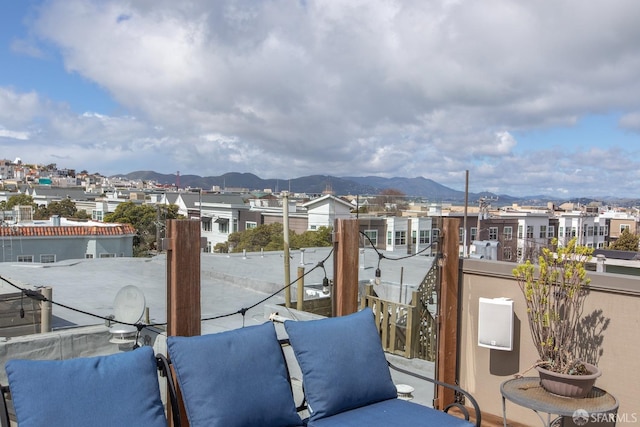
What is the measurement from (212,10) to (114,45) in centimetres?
442

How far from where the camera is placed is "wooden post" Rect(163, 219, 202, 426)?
2.58 metres

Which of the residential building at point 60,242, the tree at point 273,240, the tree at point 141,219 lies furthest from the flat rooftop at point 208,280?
the tree at point 141,219

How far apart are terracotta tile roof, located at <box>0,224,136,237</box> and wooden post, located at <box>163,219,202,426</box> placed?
17.0 m

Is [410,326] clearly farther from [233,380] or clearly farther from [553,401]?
[233,380]

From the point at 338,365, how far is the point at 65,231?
59.9 feet

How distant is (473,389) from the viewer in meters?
3.71

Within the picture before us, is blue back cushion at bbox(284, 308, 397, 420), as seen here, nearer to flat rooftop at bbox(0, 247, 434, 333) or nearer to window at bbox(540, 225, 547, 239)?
flat rooftop at bbox(0, 247, 434, 333)

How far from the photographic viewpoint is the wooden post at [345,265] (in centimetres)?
349

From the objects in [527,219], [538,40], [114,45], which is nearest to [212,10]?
[114,45]

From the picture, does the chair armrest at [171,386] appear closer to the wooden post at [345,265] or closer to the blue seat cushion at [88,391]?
the blue seat cushion at [88,391]

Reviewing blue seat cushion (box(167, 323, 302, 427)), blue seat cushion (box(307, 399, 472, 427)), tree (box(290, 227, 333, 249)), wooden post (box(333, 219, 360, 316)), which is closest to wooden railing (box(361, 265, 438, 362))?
wooden post (box(333, 219, 360, 316))

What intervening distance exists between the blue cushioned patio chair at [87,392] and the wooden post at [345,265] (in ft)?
5.15

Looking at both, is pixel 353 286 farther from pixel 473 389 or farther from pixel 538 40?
pixel 538 40

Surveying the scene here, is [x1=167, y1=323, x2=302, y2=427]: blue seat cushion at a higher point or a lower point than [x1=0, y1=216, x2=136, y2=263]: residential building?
higher
